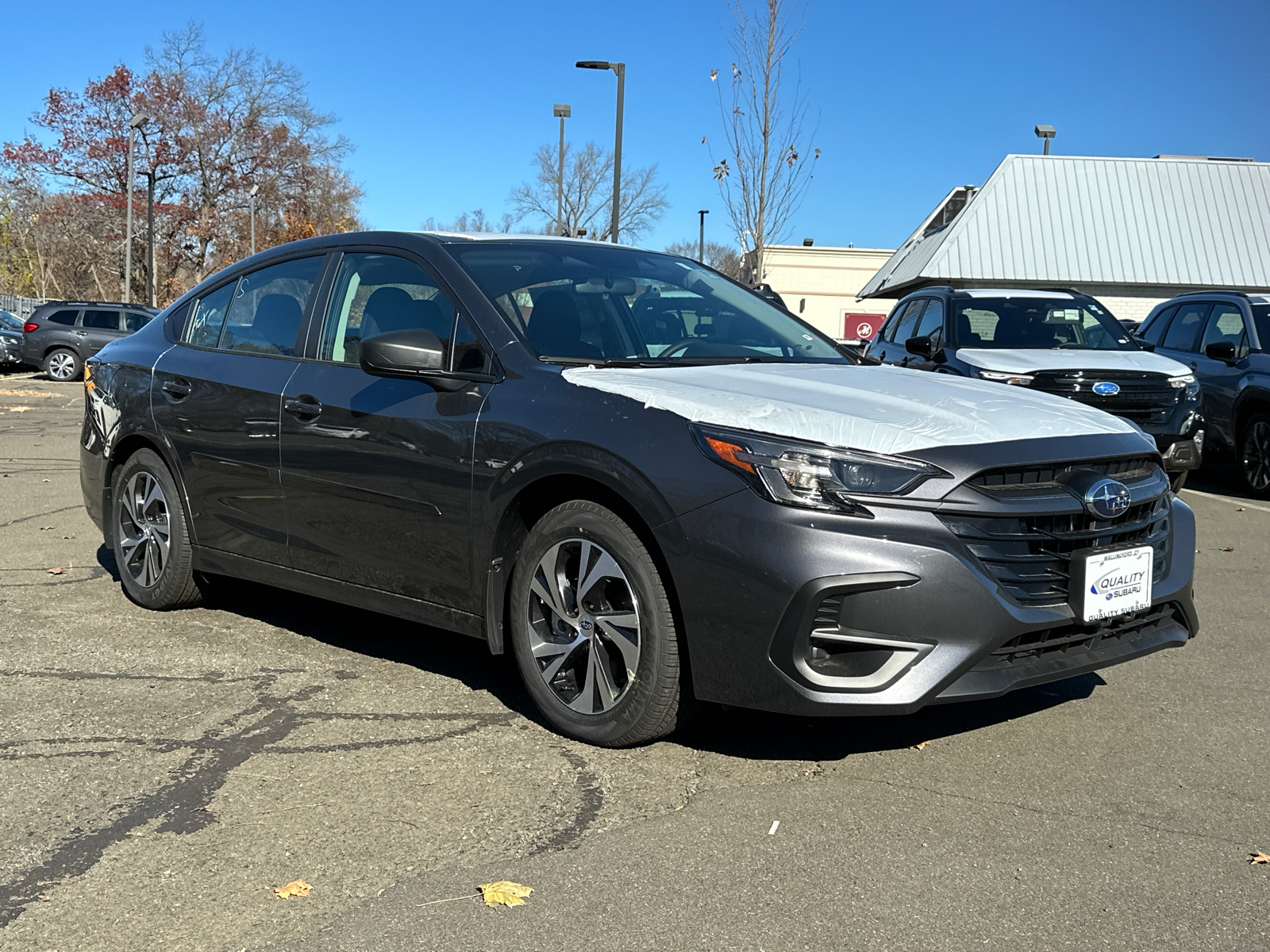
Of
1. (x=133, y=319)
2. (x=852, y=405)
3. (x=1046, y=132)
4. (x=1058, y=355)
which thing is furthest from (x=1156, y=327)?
(x=1046, y=132)

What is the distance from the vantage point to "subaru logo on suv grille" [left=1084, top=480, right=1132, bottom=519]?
145 inches

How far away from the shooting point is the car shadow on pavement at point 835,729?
13.2ft

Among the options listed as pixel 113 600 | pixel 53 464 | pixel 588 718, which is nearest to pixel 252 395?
pixel 113 600

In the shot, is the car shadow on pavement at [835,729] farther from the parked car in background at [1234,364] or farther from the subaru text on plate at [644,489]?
the parked car in background at [1234,364]

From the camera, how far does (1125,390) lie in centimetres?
970

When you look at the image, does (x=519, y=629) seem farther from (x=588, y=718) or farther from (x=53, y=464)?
(x=53, y=464)

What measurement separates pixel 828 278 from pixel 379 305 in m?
61.6

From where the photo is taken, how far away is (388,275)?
4.85 metres

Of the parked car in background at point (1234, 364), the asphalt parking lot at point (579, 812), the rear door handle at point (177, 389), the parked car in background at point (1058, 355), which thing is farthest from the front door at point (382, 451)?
the parked car in background at point (1234, 364)

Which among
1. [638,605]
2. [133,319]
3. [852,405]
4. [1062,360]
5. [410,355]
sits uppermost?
[133,319]

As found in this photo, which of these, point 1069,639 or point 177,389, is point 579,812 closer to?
point 1069,639

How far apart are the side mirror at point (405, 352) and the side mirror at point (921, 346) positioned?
6.63 m

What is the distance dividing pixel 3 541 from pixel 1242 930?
6892mm

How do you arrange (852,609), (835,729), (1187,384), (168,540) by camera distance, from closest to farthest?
(852,609) → (835,729) → (168,540) → (1187,384)
